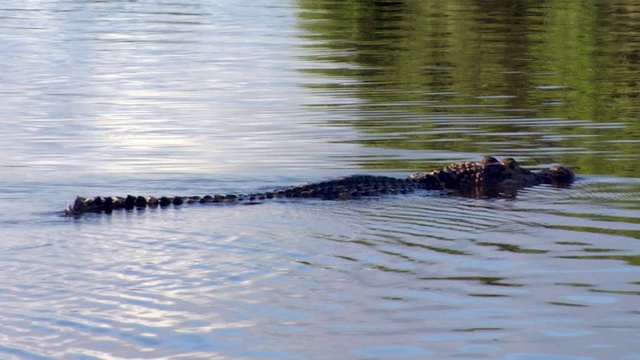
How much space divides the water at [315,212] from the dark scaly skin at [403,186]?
0.31 m

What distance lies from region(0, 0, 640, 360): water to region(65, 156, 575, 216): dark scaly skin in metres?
0.31

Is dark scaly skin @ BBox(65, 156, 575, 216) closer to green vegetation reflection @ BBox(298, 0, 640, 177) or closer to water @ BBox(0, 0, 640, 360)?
water @ BBox(0, 0, 640, 360)

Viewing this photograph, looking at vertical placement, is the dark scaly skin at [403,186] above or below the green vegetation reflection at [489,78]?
below

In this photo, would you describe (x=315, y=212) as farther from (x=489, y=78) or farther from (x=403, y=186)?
(x=489, y=78)

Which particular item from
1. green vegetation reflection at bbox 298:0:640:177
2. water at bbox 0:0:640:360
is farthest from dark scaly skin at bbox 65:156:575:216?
green vegetation reflection at bbox 298:0:640:177

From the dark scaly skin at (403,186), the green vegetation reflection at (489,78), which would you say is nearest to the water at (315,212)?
the green vegetation reflection at (489,78)

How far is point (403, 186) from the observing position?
14.7 metres

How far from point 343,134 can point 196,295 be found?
9465mm

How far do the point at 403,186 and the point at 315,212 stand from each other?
1.72 m

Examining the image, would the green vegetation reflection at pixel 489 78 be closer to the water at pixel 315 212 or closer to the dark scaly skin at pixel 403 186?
the water at pixel 315 212

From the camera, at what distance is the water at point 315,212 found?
8938 mm

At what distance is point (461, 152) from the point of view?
17562 millimetres

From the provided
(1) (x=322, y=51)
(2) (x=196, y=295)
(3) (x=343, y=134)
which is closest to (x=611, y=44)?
(1) (x=322, y=51)

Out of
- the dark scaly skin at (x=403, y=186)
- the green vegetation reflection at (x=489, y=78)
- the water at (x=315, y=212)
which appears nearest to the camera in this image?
the water at (x=315, y=212)
